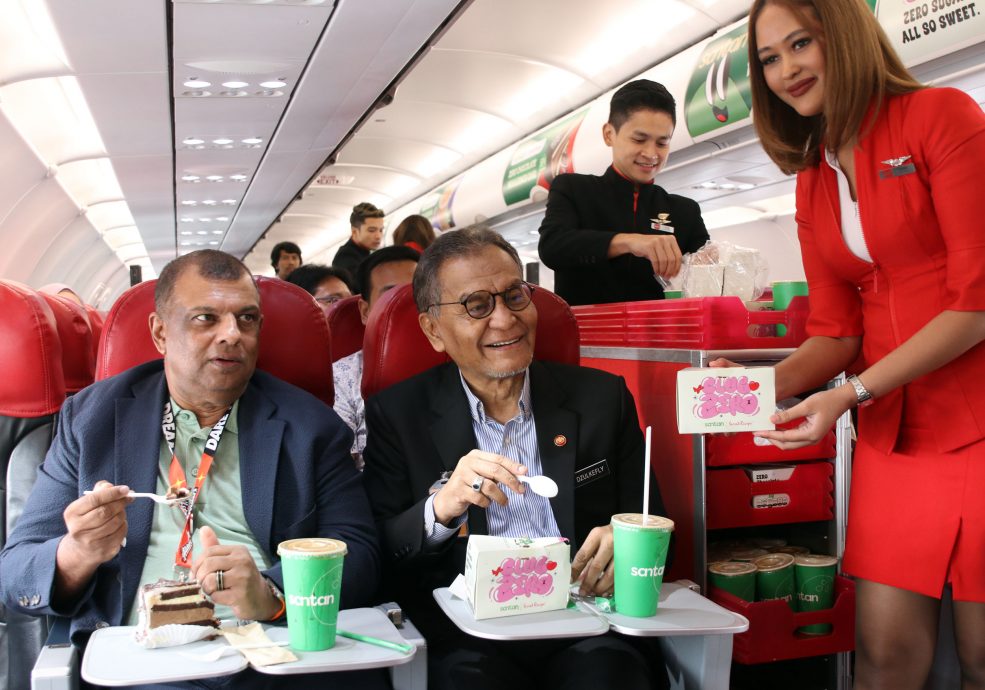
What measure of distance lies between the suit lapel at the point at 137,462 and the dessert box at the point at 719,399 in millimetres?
1342

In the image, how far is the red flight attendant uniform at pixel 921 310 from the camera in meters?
1.99

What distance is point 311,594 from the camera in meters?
1.71

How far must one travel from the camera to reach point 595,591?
2076mm

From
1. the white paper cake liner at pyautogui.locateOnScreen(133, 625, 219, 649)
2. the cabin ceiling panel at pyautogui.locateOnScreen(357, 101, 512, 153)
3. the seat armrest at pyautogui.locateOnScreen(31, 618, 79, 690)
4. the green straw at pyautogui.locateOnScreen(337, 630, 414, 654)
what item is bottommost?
the seat armrest at pyautogui.locateOnScreen(31, 618, 79, 690)

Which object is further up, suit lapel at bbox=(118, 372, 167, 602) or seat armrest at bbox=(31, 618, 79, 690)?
suit lapel at bbox=(118, 372, 167, 602)

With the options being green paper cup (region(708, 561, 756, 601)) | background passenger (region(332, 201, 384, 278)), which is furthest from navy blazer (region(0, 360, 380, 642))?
background passenger (region(332, 201, 384, 278))

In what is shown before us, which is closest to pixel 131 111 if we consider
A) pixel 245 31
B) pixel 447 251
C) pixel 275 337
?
pixel 245 31

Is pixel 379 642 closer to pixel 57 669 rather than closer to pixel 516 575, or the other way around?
pixel 516 575

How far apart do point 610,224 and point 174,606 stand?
96.5 inches

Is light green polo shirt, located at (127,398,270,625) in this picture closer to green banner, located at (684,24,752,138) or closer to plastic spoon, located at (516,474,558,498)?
plastic spoon, located at (516,474,558,498)

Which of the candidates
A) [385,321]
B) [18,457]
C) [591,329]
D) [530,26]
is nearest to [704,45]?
[530,26]

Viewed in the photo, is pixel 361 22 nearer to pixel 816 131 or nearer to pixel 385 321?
pixel 385 321

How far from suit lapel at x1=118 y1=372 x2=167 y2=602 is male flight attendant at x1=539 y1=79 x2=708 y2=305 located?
5.60 feet

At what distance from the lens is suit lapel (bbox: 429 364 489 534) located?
8.35 feet
